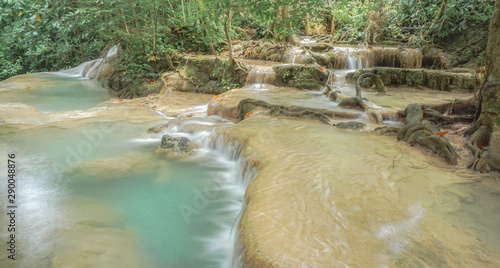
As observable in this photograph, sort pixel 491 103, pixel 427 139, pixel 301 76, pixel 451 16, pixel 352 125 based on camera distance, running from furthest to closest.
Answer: pixel 451 16 < pixel 301 76 < pixel 352 125 < pixel 427 139 < pixel 491 103

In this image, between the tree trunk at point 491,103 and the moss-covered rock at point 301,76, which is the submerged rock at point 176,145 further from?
the moss-covered rock at point 301,76

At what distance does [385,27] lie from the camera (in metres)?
14.3

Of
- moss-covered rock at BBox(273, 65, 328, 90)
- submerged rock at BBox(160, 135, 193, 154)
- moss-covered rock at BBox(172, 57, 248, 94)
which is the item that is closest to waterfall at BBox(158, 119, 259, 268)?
submerged rock at BBox(160, 135, 193, 154)

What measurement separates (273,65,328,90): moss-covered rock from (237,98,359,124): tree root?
3.48m

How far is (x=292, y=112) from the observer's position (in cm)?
638

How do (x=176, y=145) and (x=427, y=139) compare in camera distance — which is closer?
(x=427, y=139)

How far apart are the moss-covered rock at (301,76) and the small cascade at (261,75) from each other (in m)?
0.18

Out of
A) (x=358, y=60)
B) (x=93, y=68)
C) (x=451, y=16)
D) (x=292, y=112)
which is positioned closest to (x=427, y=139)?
(x=292, y=112)

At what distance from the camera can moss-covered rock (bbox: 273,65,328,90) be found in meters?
9.84

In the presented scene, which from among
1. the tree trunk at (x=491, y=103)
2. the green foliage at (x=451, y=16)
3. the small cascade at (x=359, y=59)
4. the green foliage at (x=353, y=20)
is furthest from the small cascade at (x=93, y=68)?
the tree trunk at (x=491, y=103)

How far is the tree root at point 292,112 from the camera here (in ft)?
19.9

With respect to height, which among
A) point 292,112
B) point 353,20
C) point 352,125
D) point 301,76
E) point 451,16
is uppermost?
point 353,20

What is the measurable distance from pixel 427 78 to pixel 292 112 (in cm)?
576

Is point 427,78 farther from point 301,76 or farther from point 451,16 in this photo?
point 451,16
